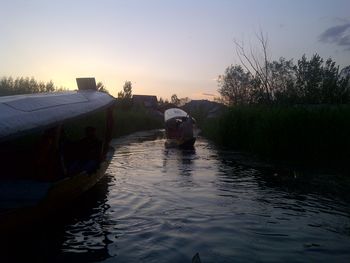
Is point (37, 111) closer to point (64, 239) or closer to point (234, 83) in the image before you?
point (64, 239)

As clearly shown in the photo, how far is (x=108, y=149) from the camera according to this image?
1420 cm

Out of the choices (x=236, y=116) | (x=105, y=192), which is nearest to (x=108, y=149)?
(x=105, y=192)

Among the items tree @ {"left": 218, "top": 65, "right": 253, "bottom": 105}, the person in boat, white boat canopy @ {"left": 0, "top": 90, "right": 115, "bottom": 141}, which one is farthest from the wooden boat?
tree @ {"left": 218, "top": 65, "right": 253, "bottom": 105}

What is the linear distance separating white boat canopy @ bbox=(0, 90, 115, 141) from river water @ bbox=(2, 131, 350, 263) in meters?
1.82

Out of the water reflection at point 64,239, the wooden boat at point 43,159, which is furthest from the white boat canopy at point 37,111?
the water reflection at point 64,239

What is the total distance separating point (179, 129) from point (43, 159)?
15.7 m

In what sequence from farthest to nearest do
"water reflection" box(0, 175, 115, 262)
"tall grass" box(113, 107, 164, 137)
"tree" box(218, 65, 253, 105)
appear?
"tree" box(218, 65, 253, 105) < "tall grass" box(113, 107, 164, 137) < "water reflection" box(0, 175, 115, 262)

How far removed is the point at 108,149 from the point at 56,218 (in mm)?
5659

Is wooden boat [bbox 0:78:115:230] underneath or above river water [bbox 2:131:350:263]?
above

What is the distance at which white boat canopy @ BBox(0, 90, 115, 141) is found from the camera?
6.94m

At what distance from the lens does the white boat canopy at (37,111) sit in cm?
694

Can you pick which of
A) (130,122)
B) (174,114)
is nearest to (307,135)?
(174,114)

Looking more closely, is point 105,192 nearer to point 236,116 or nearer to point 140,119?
point 236,116

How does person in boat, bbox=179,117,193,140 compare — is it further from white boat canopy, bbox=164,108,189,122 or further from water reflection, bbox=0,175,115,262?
water reflection, bbox=0,175,115,262
